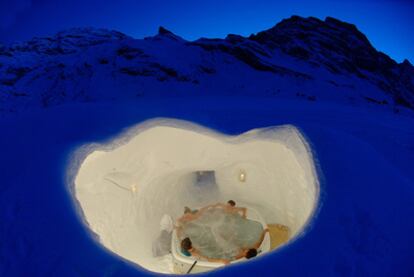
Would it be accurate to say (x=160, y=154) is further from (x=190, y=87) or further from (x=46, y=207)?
(x=190, y=87)

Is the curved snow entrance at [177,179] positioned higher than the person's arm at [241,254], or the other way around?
the curved snow entrance at [177,179]

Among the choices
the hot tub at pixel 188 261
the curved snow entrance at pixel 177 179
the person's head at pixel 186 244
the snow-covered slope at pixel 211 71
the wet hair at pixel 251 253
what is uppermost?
the snow-covered slope at pixel 211 71

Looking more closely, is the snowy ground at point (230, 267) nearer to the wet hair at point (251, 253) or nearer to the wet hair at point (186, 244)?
the wet hair at point (251, 253)

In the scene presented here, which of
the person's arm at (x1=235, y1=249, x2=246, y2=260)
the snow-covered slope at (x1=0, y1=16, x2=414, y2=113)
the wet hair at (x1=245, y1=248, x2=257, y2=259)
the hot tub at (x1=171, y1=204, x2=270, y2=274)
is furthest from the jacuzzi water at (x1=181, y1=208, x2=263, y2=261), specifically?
the snow-covered slope at (x1=0, y1=16, x2=414, y2=113)

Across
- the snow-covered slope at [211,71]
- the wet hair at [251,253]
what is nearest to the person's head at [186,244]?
the wet hair at [251,253]

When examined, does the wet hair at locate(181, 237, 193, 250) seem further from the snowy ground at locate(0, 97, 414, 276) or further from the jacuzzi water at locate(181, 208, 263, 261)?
the snowy ground at locate(0, 97, 414, 276)

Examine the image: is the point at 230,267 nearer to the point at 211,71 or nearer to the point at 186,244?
the point at 186,244

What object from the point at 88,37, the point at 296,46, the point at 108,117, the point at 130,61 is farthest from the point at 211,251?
the point at 88,37
